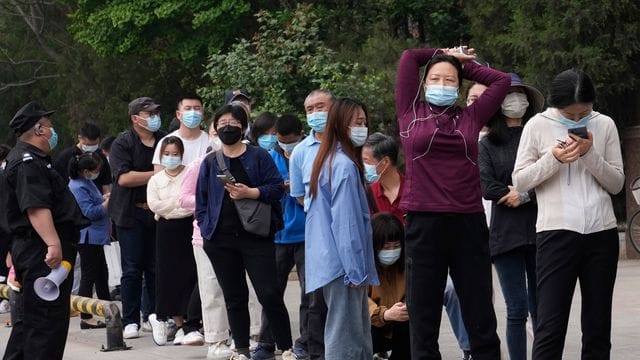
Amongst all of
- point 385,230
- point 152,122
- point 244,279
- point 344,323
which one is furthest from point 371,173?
point 152,122

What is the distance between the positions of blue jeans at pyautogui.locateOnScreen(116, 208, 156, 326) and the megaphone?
2823mm

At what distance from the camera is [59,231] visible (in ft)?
28.8

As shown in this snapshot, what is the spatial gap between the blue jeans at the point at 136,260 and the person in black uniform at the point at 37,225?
102 inches

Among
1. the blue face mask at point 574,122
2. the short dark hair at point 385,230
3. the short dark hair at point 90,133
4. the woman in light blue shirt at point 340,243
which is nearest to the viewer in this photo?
the blue face mask at point 574,122

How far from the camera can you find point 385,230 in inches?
334

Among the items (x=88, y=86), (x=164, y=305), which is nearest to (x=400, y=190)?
(x=164, y=305)

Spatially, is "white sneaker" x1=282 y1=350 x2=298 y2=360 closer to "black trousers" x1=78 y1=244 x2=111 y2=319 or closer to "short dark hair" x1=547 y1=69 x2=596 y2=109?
"short dark hair" x1=547 y1=69 x2=596 y2=109

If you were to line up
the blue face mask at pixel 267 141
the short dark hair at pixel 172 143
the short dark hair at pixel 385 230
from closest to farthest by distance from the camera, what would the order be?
the short dark hair at pixel 385 230 < the blue face mask at pixel 267 141 < the short dark hair at pixel 172 143

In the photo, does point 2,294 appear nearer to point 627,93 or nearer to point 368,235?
point 368,235

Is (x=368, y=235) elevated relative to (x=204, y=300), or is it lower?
elevated

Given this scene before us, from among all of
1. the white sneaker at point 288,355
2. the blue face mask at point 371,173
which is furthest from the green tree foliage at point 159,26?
the blue face mask at point 371,173

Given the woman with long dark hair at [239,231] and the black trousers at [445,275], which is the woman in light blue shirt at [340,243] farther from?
the woman with long dark hair at [239,231]

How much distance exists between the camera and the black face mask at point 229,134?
9.51 meters

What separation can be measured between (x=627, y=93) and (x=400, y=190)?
34.9ft
